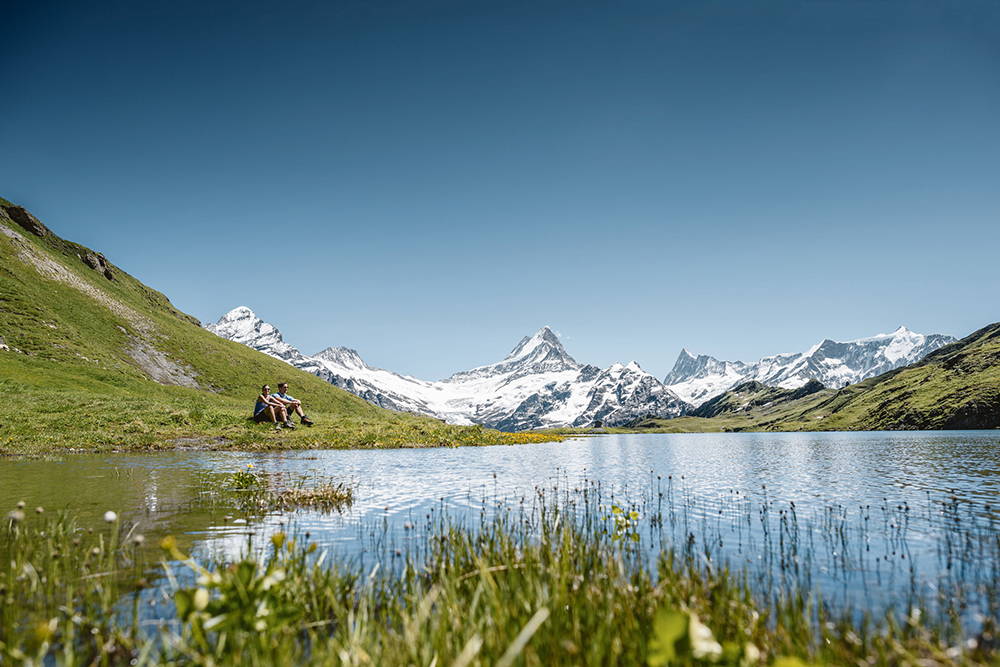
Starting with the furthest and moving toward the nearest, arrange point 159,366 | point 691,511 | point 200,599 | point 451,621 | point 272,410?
point 159,366 → point 272,410 → point 691,511 → point 451,621 → point 200,599

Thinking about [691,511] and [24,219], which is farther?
[24,219]

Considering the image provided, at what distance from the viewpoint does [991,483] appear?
21.4 m

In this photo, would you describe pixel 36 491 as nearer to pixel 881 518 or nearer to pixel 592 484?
pixel 592 484

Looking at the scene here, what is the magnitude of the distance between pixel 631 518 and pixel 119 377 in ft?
231

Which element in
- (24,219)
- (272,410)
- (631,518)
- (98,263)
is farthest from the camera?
(98,263)

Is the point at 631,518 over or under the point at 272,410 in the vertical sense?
under

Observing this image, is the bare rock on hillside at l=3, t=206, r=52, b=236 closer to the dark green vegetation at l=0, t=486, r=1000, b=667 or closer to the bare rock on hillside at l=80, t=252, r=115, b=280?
the bare rock on hillside at l=80, t=252, r=115, b=280

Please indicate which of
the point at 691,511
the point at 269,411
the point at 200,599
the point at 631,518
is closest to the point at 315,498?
the point at 631,518

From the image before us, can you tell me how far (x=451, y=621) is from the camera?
5.88 m

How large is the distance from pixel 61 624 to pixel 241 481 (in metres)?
12.0

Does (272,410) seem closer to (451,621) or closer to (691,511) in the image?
(691,511)

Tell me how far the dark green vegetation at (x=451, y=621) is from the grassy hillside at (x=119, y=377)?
90.9 feet

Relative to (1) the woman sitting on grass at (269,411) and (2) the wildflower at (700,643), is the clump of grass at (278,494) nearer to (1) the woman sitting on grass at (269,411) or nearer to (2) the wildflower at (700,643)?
(2) the wildflower at (700,643)

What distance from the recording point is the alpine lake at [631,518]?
8.77 meters
